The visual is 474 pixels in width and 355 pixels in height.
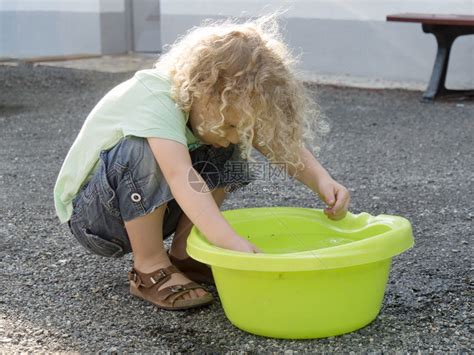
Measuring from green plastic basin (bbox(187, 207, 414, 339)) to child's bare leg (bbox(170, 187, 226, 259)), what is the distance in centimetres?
27

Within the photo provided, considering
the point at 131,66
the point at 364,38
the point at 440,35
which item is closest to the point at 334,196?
the point at 440,35

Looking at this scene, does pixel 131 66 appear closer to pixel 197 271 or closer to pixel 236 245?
pixel 197 271

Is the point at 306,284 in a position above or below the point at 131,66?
above

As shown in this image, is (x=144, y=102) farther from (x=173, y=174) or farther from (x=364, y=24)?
(x=364, y=24)

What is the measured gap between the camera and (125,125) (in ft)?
5.43

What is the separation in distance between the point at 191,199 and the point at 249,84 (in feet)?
0.80

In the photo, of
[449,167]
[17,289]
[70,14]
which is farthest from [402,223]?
[70,14]

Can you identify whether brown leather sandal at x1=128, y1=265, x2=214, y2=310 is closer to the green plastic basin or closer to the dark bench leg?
the green plastic basin

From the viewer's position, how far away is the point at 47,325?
65.1 inches

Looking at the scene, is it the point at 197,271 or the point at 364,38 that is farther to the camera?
the point at 364,38

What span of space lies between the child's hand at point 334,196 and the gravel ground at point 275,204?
0.22 meters

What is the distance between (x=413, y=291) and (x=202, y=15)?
4.42 metres

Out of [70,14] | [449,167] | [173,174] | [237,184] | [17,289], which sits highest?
[173,174]

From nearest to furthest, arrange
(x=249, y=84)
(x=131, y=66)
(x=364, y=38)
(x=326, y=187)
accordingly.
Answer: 1. (x=249, y=84)
2. (x=326, y=187)
3. (x=364, y=38)
4. (x=131, y=66)
